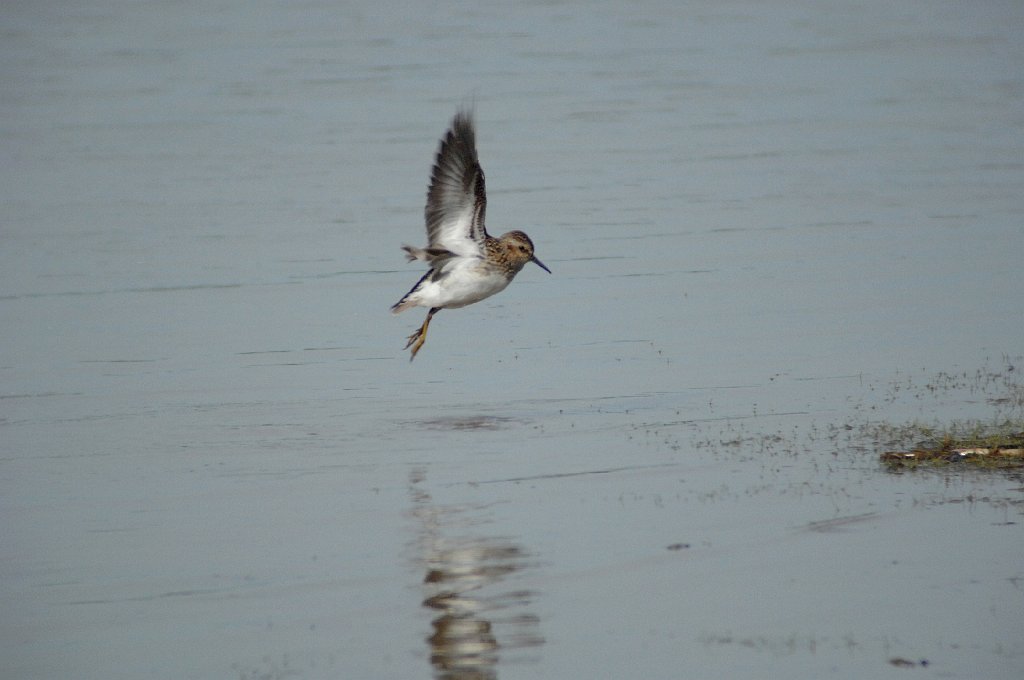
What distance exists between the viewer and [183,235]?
649 inches

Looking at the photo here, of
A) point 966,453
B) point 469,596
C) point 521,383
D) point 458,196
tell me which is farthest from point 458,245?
point 469,596

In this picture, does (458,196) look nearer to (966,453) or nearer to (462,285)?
(462,285)

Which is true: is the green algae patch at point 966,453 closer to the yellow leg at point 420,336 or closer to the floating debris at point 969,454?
the floating debris at point 969,454

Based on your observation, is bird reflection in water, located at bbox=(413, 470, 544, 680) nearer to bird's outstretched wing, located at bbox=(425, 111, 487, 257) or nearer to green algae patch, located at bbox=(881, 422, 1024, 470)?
green algae patch, located at bbox=(881, 422, 1024, 470)

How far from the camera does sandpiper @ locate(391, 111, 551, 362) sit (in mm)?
10641

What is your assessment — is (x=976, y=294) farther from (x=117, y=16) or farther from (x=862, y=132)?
(x=117, y=16)

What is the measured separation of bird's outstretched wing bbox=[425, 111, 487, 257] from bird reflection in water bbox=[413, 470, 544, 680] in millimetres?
3027

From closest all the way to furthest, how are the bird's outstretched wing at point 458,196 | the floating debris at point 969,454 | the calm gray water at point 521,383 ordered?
the calm gray water at point 521,383 < the floating debris at point 969,454 < the bird's outstretched wing at point 458,196

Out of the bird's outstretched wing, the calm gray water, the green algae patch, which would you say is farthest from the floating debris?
the bird's outstretched wing

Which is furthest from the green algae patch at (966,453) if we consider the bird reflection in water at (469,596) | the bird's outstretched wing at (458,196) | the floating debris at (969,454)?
the bird's outstretched wing at (458,196)

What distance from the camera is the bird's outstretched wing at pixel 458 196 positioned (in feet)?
34.6

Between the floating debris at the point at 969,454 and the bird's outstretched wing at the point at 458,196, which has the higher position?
the bird's outstretched wing at the point at 458,196

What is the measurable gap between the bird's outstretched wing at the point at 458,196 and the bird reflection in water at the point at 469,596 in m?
3.03

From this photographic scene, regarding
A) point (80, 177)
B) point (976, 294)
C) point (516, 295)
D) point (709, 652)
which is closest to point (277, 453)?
point (709, 652)
